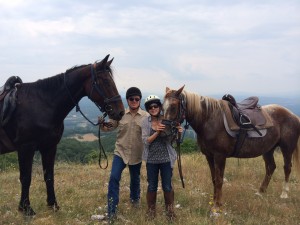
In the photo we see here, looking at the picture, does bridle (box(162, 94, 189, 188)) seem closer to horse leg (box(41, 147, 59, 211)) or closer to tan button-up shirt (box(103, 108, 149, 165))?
tan button-up shirt (box(103, 108, 149, 165))

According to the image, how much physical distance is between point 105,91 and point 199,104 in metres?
1.65

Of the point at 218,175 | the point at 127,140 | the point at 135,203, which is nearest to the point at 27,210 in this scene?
the point at 135,203

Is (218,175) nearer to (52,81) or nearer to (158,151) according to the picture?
(158,151)

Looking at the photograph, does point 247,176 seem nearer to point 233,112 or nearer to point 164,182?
point 233,112

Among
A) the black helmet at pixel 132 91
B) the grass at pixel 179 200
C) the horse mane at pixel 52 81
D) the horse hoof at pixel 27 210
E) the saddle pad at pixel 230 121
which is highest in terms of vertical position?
the horse mane at pixel 52 81

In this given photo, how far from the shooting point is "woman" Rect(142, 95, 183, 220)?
183 inches

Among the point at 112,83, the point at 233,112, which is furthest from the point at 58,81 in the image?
the point at 233,112

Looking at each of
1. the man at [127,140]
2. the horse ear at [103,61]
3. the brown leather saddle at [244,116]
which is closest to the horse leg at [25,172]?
the man at [127,140]

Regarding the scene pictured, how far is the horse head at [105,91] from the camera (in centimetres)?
471

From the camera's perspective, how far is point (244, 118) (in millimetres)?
5992

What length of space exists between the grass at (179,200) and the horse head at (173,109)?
142 cm

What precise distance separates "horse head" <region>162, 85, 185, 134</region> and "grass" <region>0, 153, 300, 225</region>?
1.42 meters

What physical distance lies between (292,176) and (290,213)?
10.7 ft

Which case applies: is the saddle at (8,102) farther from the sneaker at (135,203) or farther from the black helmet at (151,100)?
the sneaker at (135,203)
